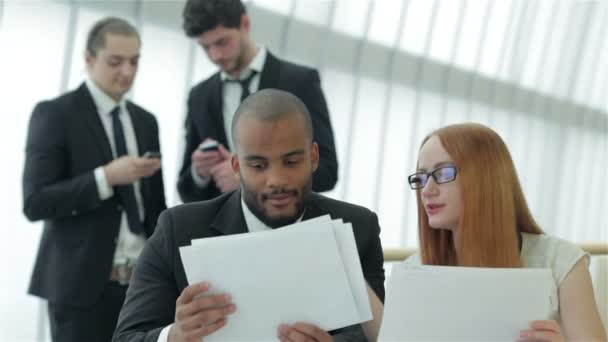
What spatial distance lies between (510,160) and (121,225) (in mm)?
1831

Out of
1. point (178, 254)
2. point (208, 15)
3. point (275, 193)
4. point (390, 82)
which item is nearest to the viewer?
point (275, 193)

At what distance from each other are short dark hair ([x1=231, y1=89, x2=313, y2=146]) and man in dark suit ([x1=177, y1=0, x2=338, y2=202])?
104 cm

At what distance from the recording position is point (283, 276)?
195 centimetres

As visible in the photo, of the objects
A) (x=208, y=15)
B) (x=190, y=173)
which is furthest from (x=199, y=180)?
(x=208, y=15)

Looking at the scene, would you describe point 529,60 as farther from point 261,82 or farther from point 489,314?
point 489,314

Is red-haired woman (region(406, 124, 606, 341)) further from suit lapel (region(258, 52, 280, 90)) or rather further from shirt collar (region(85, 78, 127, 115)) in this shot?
shirt collar (region(85, 78, 127, 115))

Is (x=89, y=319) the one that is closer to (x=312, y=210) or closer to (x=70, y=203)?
(x=70, y=203)

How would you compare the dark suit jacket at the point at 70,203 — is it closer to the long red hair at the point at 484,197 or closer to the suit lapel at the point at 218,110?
the suit lapel at the point at 218,110

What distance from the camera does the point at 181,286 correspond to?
7.80 feet

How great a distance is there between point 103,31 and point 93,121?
427 millimetres

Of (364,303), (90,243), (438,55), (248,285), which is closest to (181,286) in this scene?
(248,285)

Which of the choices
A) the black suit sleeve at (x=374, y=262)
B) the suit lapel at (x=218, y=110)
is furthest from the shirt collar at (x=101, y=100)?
the black suit sleeve at (x=374, y=262)

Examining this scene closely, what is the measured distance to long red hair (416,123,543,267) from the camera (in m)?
2.31

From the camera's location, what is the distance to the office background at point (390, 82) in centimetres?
546
